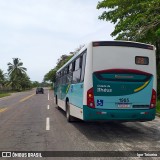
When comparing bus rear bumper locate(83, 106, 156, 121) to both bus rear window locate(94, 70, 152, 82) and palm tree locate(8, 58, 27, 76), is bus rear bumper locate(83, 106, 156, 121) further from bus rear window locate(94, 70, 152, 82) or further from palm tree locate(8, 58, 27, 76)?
palm tree locate(8, 58, 27, 76)

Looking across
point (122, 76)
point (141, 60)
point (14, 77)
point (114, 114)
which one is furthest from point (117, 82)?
point (14, 77)

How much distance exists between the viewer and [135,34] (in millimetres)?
17438

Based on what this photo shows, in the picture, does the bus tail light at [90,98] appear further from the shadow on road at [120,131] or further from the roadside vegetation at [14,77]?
the roadside vegetation at [14,77]

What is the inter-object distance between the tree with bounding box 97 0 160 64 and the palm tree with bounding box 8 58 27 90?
8438 cm

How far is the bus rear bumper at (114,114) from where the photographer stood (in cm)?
888

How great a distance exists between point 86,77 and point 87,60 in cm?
57

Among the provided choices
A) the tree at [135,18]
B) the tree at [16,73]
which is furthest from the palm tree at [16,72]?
the tree at [135,18]

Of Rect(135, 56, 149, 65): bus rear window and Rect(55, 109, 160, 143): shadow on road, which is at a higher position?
Rect(135, 56, 149, 65): bus rear window

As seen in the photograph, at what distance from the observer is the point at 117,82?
29.9 ft

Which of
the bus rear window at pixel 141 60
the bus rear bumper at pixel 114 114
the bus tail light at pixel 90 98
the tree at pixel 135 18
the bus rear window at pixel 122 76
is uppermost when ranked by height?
the tree at pixel 135 18

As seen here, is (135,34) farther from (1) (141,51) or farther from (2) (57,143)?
(2) (57,143)

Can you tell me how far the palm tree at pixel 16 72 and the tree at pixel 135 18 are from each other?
277ft

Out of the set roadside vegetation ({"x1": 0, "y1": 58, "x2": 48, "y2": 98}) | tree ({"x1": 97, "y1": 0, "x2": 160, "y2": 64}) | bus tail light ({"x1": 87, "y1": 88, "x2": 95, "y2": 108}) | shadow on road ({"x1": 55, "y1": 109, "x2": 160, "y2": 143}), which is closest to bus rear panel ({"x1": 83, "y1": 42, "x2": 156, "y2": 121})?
bus tail light ({"x1": 87, "y1": 88, "x2": 95, "y2": 108})

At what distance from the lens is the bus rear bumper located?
888 cm
